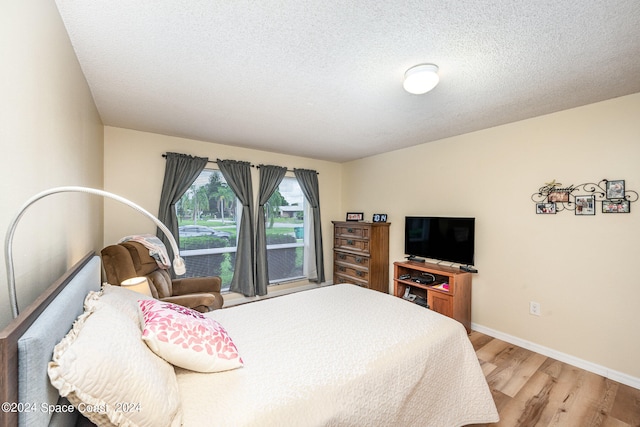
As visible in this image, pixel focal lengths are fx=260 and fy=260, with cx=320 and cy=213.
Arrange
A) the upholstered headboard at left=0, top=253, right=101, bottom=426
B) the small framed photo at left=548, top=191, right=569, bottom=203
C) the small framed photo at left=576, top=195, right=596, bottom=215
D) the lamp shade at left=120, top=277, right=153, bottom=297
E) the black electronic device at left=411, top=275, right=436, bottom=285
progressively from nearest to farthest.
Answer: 1. the upholstered headboard at left=0, top=253, right=101, bottom=426
2. the lamp shade at left=120, top=277, right=153, bottom=297
3. the small framed photo at left=576, top=195, right=596, bottom=215
4. the small framed photo at left=548, top=191, right=569, bottom=203
5. the black electronic device at left=411, top=275, right=436, bottom=285

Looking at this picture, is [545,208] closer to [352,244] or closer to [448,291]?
[448,291]

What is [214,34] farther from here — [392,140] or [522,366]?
[522,366]

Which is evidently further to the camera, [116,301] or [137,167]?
[137,167]

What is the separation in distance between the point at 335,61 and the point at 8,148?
1.69 meters

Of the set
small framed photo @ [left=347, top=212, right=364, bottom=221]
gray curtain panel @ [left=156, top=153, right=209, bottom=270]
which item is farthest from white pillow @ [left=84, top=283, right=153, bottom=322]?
small framed photo @ [left=347, top=212, right=364, bottom=221]

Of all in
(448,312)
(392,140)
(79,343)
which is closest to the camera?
(79,343)

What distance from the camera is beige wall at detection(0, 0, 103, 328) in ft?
2.85

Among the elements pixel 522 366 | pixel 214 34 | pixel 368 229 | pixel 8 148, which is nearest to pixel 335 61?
pixel 214 34

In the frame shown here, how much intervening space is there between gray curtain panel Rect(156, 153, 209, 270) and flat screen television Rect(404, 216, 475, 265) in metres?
3.22

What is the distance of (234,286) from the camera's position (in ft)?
13.1

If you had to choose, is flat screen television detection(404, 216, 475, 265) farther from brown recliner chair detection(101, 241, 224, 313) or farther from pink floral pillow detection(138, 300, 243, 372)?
pink floral pillow detection(138, 300, 243, 372)

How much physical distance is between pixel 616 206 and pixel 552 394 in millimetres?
1708

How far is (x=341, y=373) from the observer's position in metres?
1.25

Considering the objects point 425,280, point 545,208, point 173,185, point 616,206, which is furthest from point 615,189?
point 173,185
